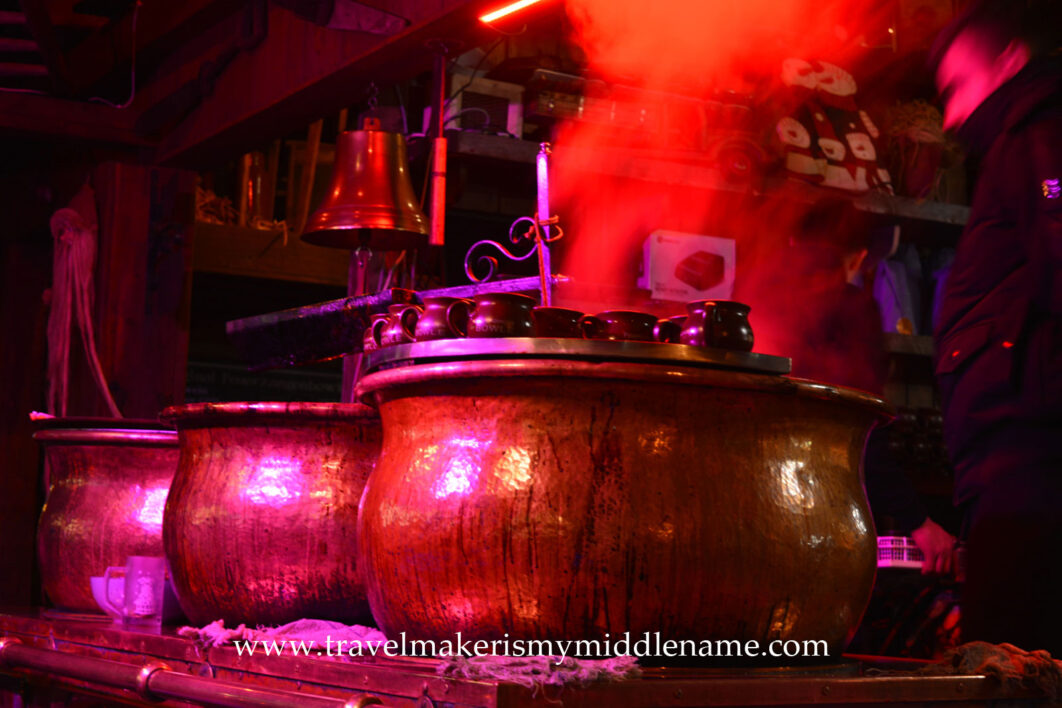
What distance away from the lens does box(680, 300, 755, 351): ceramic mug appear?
1020 mm

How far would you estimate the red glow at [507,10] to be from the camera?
2.89m

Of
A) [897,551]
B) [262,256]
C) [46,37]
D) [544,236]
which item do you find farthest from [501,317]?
[262,256]

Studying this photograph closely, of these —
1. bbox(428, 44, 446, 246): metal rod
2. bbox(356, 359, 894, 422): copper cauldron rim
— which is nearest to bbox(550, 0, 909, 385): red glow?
bbox(428, 44, 446, 246): metal rod

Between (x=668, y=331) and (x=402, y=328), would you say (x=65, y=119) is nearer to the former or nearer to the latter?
(x=402, y=328)

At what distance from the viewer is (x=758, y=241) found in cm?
495

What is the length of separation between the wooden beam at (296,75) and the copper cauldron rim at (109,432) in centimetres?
154

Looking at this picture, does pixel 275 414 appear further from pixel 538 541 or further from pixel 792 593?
pixel 792 593

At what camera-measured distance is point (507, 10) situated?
3.00m

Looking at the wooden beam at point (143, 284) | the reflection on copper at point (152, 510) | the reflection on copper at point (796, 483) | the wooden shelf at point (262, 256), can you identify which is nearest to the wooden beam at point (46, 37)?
the wooden beam at point (143, 284)

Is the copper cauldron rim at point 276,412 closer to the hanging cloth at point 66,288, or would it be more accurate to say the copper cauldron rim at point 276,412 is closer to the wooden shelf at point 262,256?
the hanging cloth at point 66,288

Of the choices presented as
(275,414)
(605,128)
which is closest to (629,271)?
(605,128)

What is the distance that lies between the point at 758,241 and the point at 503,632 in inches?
165

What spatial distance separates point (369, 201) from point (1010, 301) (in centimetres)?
184

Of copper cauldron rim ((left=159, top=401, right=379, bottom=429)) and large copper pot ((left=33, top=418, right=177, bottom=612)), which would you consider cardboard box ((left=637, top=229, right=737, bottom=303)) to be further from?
copper cauldron rim ((left=159, top=401, right=379, bottom=429))
